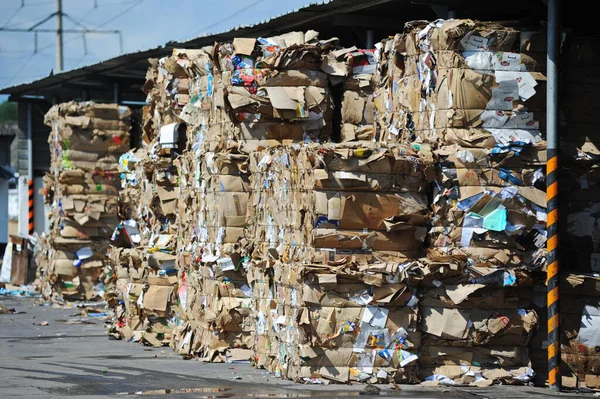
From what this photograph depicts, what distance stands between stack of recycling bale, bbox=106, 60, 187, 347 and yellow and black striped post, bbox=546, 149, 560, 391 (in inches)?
215

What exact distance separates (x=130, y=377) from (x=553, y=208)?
4419 millimetres

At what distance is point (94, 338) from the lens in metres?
15.8

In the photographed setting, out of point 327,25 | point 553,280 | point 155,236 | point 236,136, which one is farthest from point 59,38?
point 553,280

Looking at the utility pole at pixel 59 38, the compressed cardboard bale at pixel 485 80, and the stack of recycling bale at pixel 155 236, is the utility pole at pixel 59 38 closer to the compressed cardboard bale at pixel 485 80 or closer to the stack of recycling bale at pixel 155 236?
the stack of recycling bale at pixel 155 236

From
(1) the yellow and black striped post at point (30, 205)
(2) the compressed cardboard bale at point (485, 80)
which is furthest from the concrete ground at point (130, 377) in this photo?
(1) the yellow and black striped post at point (30, 205)

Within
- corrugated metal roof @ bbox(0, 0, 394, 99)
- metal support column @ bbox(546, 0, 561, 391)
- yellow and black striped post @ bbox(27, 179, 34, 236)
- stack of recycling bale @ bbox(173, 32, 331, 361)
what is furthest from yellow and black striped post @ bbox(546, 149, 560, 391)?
yellow and black striped post @ bbox(27, 179, 34, 236)

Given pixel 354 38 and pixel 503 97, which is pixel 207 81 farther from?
pixel 354 38

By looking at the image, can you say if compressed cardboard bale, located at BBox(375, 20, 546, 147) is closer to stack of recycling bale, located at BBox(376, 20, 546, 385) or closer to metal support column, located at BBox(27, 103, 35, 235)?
stack of recycling bale, located at BBox(376, 20, 546, 385)

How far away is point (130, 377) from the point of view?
37.1 ft

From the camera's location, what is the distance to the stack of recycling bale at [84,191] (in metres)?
21.4

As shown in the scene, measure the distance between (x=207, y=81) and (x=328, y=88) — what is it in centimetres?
151

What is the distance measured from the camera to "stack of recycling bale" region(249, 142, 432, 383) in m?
10.4

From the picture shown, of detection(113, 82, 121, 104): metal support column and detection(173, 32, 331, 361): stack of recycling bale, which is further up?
detection(113, 82, 121, 104): metal support column

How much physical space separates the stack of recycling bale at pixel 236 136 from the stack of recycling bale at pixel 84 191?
863cm
